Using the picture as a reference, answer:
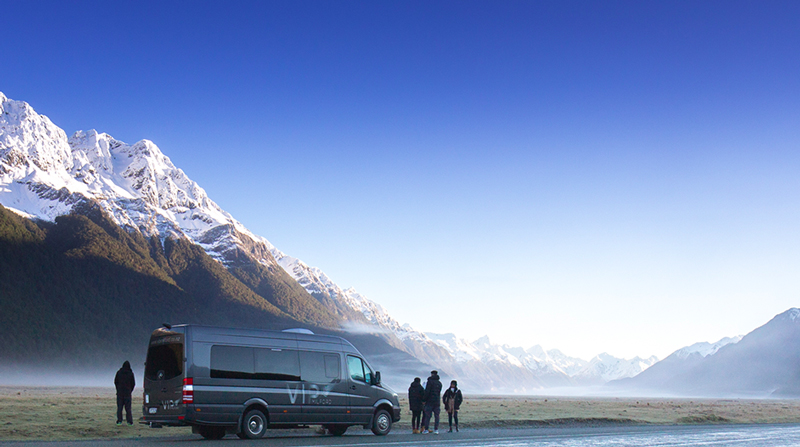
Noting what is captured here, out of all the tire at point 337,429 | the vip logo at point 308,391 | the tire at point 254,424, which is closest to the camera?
the tire at point 254,424

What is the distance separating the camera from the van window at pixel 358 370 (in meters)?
26.1

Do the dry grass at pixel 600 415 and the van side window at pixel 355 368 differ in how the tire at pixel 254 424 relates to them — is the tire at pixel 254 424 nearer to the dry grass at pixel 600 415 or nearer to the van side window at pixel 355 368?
the van side window at pixel 355 368

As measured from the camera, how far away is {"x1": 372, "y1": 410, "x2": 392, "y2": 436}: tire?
86.0 feet

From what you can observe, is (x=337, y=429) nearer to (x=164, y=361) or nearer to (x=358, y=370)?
(x=358, y=370)

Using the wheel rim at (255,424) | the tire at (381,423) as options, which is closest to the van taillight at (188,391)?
the wheel rim at (255,424)

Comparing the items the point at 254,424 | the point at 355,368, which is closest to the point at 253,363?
the point at 254,424

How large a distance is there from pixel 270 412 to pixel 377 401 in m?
4.98

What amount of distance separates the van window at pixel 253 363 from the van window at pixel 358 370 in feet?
8.35

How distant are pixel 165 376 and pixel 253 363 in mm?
2990

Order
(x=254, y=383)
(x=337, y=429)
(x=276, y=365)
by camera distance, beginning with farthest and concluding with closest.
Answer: (x=337, y=429) < (x=276, y=365) < (x=254, y=383)

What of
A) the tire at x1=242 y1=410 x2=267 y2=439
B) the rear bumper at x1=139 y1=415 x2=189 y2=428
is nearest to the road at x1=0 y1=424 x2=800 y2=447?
the tire at x1=242 y1=410 x2=267 y2=439

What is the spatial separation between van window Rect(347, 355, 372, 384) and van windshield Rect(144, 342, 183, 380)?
6.96 metres

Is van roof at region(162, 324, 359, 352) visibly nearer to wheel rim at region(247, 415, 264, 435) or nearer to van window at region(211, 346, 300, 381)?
van window at region(211, 346, 300, 381)

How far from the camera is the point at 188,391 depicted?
2134 cm
